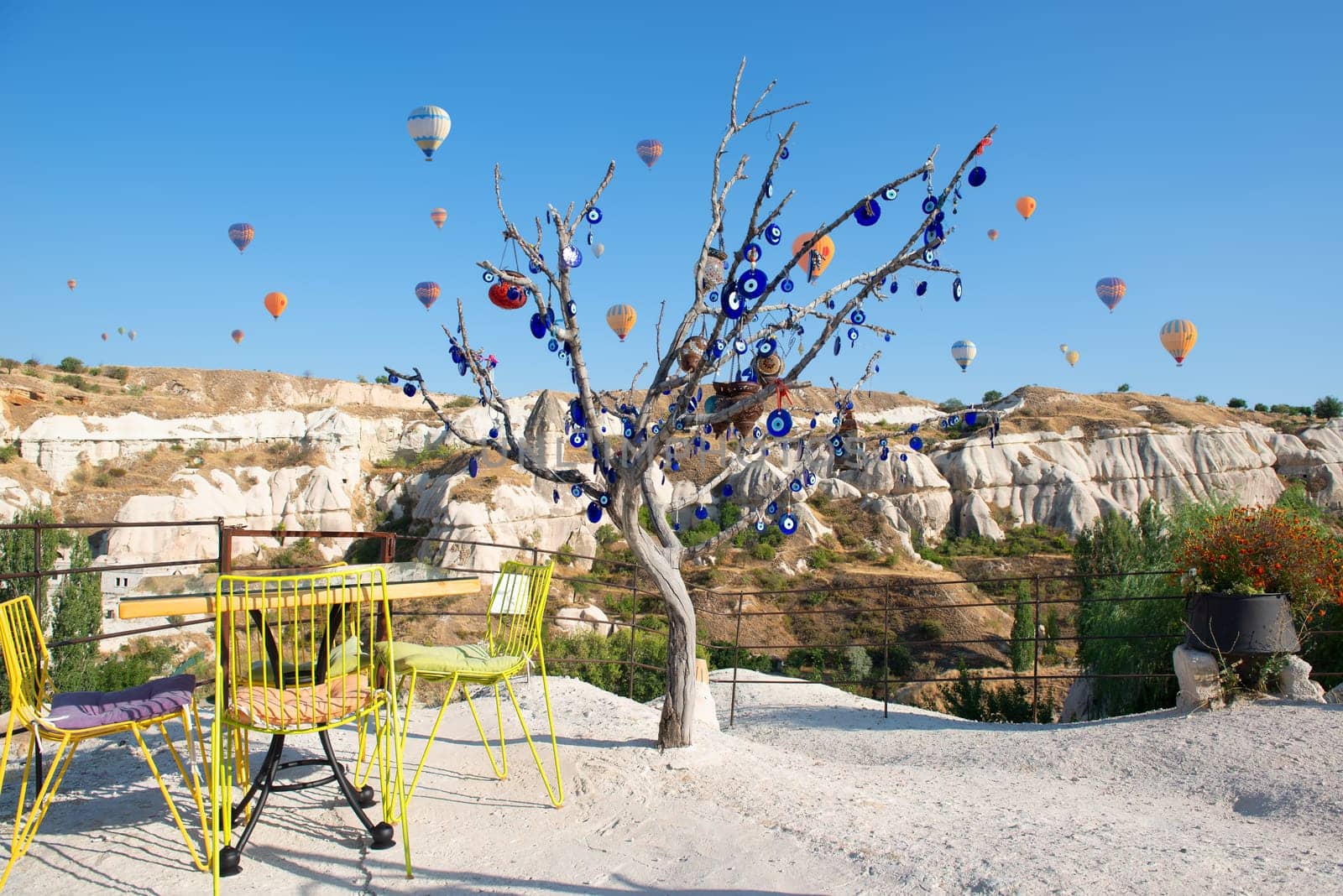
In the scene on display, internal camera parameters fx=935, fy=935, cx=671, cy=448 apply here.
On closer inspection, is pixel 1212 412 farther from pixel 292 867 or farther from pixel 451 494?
pixel 292 867

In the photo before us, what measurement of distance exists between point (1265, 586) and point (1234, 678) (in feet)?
2.11

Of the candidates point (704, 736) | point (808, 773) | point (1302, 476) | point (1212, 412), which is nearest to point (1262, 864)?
point (808, 773)

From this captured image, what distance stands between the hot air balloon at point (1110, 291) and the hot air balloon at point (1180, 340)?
2.09 meters

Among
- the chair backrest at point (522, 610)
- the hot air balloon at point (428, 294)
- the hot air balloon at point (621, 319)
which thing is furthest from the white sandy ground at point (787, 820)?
the hot air balloon at point (428, 294)

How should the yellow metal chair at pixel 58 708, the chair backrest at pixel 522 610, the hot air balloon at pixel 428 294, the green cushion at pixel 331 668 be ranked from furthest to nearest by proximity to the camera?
1. the hot air balloon at pixel 428 294
2. the chair backrest at pixel 522 610
3. the green cushion at pixel 331 668
4. the yellow metal chair at pixel 58 708

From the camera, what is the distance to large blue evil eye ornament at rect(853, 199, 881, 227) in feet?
14.5

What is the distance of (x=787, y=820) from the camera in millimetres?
3855

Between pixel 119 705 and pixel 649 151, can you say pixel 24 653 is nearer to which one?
pixel 119 705

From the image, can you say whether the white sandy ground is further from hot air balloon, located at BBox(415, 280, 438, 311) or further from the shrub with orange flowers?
hot air balloon, located at BBox(415, 280, 438, 311)

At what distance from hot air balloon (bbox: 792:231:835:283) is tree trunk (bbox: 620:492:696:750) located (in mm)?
1829

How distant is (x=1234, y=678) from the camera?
6.16m

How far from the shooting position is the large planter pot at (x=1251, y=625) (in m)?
5.98

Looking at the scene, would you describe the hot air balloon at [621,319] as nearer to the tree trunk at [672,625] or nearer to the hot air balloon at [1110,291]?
the tree trunk at [672,625]

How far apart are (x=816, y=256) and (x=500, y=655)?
326 cm
